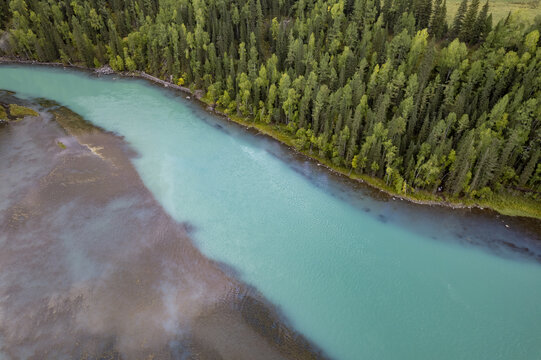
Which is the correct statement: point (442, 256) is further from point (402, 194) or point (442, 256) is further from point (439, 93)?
point (439, 93)

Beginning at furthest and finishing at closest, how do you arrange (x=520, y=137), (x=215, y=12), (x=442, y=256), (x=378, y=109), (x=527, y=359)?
(x=215, y=12)
(x=378, y=109)
(x=520, y=137)
(x=442, y=256)
(x=527, y=359)

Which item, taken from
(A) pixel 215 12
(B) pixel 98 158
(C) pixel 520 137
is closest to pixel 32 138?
(B) pixel 98 158

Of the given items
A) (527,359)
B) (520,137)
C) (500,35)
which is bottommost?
(527,359)

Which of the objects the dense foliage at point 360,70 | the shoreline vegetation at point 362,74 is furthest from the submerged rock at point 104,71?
the dense foliage at point 360,70

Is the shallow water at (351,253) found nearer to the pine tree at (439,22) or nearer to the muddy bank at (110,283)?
the muddy bank at (110,283)

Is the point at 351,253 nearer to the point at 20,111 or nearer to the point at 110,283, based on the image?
the point at 110,283

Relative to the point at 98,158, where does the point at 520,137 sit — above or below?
above
